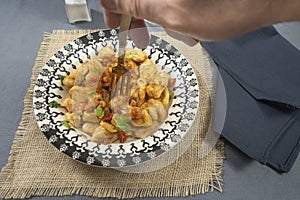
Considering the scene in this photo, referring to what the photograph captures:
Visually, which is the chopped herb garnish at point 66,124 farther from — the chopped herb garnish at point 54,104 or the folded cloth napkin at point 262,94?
the folded cloth napkin at point 262,94

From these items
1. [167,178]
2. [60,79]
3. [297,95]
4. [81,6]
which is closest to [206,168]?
[167,178]

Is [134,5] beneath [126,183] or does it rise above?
above

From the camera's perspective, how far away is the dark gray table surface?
0.82 meters

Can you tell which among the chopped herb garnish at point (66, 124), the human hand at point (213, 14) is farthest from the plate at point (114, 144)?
the human hand at point (213, 14)

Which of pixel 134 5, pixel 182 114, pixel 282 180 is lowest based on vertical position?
pixel 282 180

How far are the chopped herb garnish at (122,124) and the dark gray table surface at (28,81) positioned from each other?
0.15 m

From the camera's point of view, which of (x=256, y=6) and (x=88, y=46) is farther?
(x=88, y=46)

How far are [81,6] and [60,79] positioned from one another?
0.28m

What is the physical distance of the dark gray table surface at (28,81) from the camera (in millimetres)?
823

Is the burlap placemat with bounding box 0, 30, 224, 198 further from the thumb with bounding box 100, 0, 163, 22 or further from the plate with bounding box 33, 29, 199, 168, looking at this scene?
the thumb with bounding box 100, 0, 163, 22

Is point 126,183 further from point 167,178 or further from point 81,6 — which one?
point 81,6

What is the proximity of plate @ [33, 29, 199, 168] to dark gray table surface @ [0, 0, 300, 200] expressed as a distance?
0.10m

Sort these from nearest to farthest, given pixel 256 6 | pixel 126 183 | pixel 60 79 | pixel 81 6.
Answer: pixel 256 6 → pixel 126 183 → pixel 60 79 → pixel 81 6

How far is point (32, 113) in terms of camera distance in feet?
3.10
